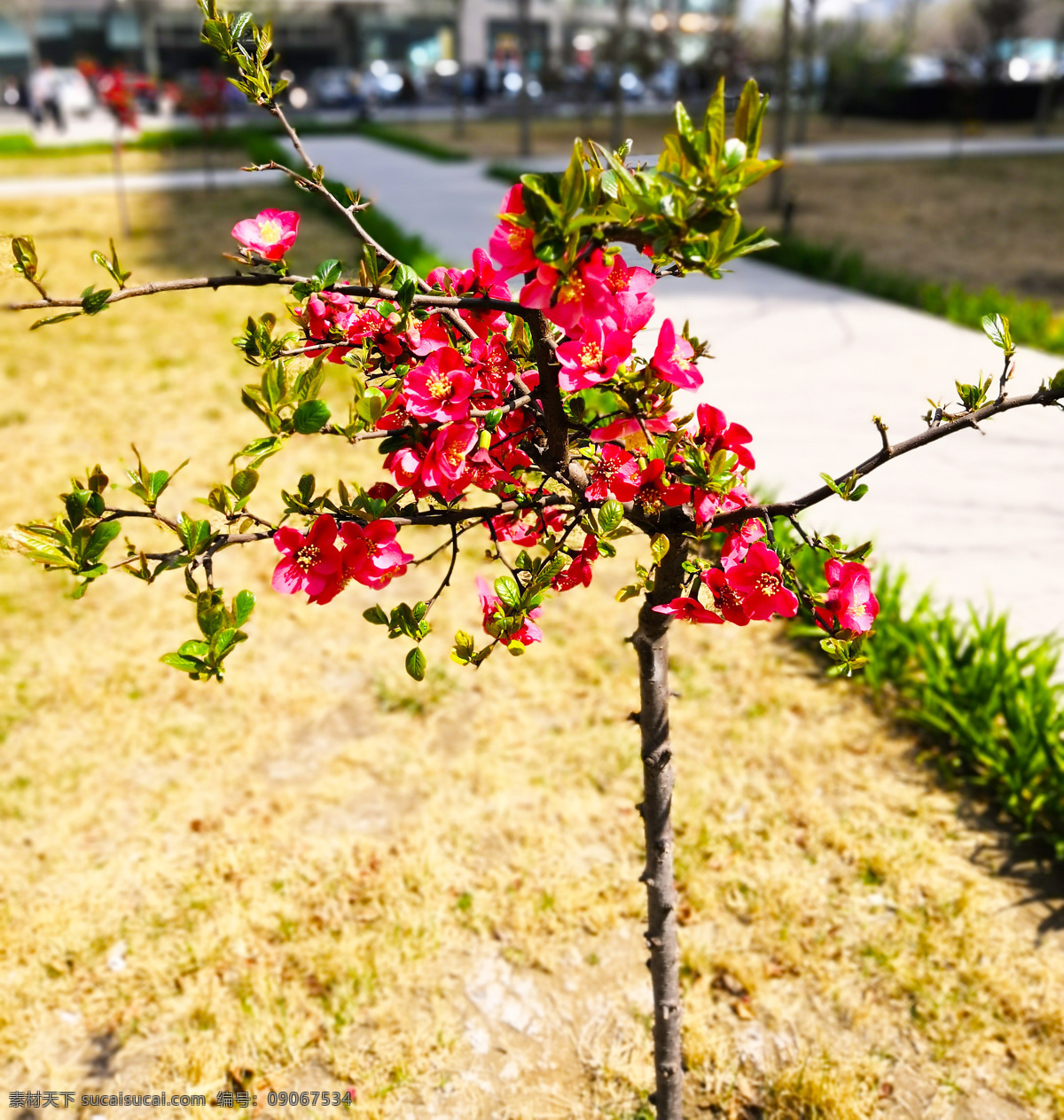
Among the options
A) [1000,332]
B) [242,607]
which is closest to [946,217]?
[1000,332]

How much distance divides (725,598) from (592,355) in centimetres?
40

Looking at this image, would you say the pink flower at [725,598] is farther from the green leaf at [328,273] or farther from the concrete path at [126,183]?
the concrete path at [126,183]

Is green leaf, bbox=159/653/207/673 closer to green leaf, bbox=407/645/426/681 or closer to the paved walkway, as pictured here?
green leaf, bbox=407/645/426/681

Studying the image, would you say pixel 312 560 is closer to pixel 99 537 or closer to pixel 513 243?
pixel 99 537

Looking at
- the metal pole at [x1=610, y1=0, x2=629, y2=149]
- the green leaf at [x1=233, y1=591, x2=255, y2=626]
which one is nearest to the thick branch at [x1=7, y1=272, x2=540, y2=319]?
the green leaf at [x1=233, y1=591, x2=255, y2=626]

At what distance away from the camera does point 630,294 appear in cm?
119

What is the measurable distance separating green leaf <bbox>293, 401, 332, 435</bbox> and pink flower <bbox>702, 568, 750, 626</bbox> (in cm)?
58

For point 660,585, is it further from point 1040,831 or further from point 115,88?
point 115,88

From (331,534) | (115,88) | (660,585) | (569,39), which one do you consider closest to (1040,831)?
(660,585)

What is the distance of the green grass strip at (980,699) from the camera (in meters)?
2.58

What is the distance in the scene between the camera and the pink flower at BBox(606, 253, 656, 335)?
115 centimetres

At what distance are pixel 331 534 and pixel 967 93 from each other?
16.3 metres

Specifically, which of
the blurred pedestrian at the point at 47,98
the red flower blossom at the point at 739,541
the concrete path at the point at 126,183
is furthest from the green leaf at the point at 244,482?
the blurred pedestrian at the point at 47,98

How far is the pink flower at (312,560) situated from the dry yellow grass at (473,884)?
0.62m
